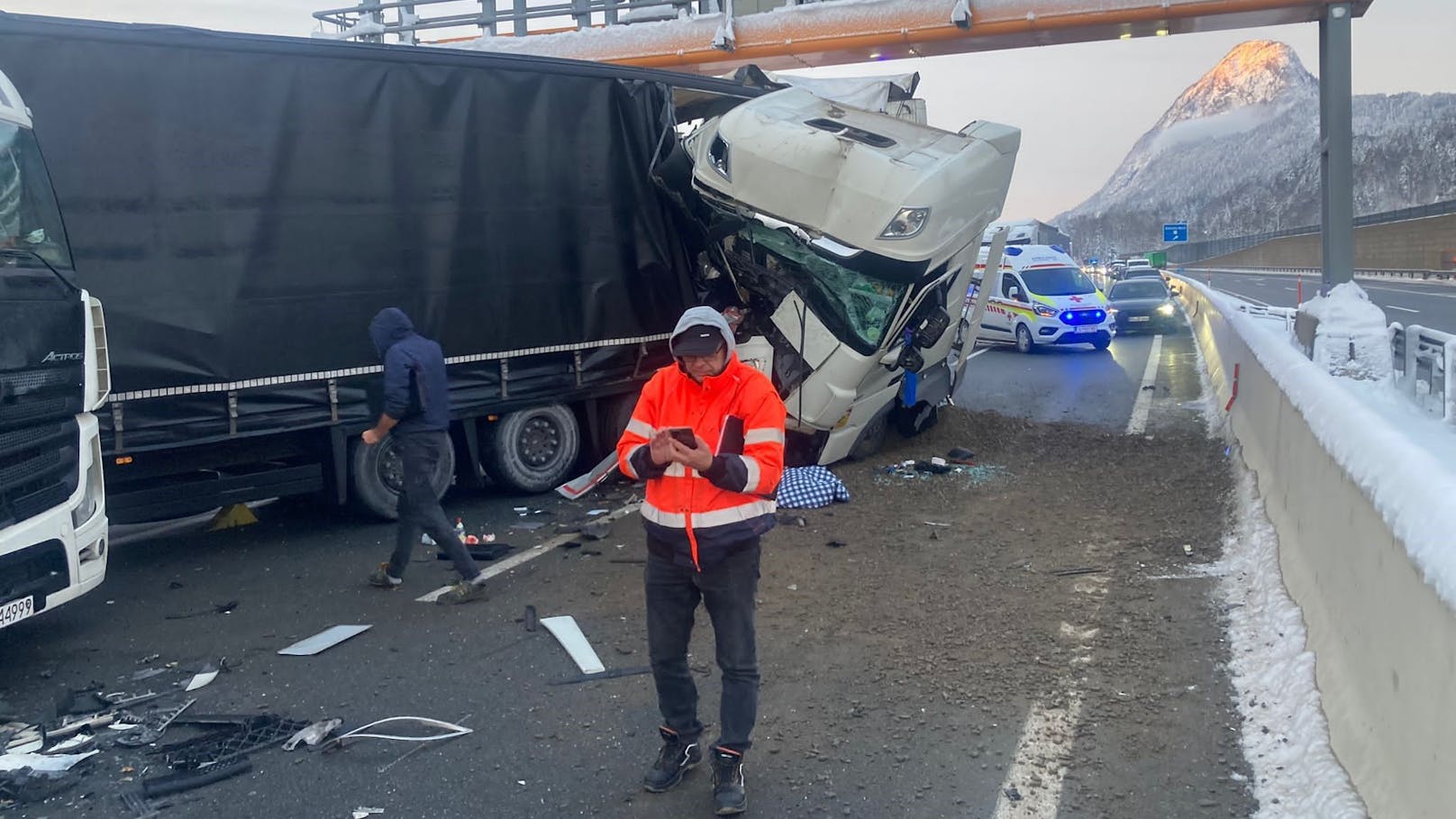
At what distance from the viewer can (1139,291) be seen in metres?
27.9

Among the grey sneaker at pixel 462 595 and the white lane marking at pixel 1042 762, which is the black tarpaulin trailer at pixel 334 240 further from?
the white lane marking at pixel 1042 762

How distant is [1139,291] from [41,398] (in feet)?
85.3

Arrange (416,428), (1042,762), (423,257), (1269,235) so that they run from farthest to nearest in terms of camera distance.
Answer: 1. (1269,235)
2. (423,257)
3. (416,428)
4. (1042,762)

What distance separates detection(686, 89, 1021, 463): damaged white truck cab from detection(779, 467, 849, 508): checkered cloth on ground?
616mm

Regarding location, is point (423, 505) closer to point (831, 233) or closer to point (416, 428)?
point (416, 428)

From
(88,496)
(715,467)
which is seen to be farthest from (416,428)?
(715,467)

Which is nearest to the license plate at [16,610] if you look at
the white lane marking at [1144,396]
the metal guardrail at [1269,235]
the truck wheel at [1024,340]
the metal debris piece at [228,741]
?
the metal debris piece at [228,741]

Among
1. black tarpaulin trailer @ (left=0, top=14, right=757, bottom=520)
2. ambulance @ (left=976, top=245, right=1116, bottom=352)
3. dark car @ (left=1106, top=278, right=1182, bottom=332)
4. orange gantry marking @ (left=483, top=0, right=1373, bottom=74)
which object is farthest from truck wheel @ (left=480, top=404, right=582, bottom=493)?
dark car @ (left=1106, top=278, right=1182, bottom=332)

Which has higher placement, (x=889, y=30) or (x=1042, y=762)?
(x=889, y=30)

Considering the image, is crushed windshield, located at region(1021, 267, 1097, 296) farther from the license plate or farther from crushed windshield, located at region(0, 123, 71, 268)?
the license plate

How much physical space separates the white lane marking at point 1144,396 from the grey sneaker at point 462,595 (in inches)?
296

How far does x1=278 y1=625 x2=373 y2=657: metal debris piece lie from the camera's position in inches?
229

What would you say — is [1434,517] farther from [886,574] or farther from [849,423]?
[849,423]

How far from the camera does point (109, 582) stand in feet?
23.8
